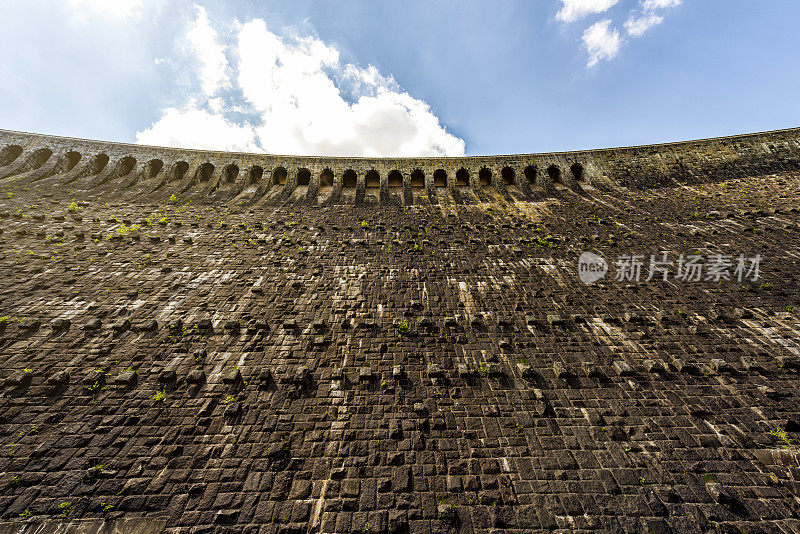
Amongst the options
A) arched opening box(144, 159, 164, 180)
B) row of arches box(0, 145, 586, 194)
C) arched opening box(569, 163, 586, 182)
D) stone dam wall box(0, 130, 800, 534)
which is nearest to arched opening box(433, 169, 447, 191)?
row of arches box(0, 145, 586, 194)

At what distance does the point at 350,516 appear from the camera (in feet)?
15.7

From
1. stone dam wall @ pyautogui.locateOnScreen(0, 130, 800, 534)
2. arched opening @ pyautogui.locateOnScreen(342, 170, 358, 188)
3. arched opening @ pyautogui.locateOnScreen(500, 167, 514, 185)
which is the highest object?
arched opening @ pyautogui.locateOnScreen(500, 167, 514, 185)

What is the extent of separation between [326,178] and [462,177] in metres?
9.46

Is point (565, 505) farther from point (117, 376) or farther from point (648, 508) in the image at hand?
point (117, 376)

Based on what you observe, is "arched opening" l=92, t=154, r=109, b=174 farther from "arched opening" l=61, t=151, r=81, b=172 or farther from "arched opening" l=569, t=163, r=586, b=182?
"arched opening" l=569, t=163, r=586, b=182

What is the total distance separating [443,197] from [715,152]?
17.8m

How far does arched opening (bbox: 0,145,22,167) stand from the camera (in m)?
17.2

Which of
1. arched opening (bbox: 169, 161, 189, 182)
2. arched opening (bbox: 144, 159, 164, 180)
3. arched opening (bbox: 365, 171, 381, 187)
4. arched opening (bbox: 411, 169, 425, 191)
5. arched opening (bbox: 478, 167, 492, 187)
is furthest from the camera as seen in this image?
arched opening (bbox: 478, 167, 492, 187)

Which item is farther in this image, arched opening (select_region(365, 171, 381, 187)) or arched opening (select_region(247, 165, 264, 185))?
arched opening (select_region(365, 171, 381, 187))

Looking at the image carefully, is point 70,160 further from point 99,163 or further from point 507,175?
point 507,175

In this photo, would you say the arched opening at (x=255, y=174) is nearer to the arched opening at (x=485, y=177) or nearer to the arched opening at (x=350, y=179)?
the arched opening at (x=350, y=179)

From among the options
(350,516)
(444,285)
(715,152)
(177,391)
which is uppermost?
(715,152)

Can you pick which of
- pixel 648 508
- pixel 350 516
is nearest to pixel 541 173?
pixel 648 508

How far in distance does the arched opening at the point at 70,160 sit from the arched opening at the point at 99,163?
141 cm
